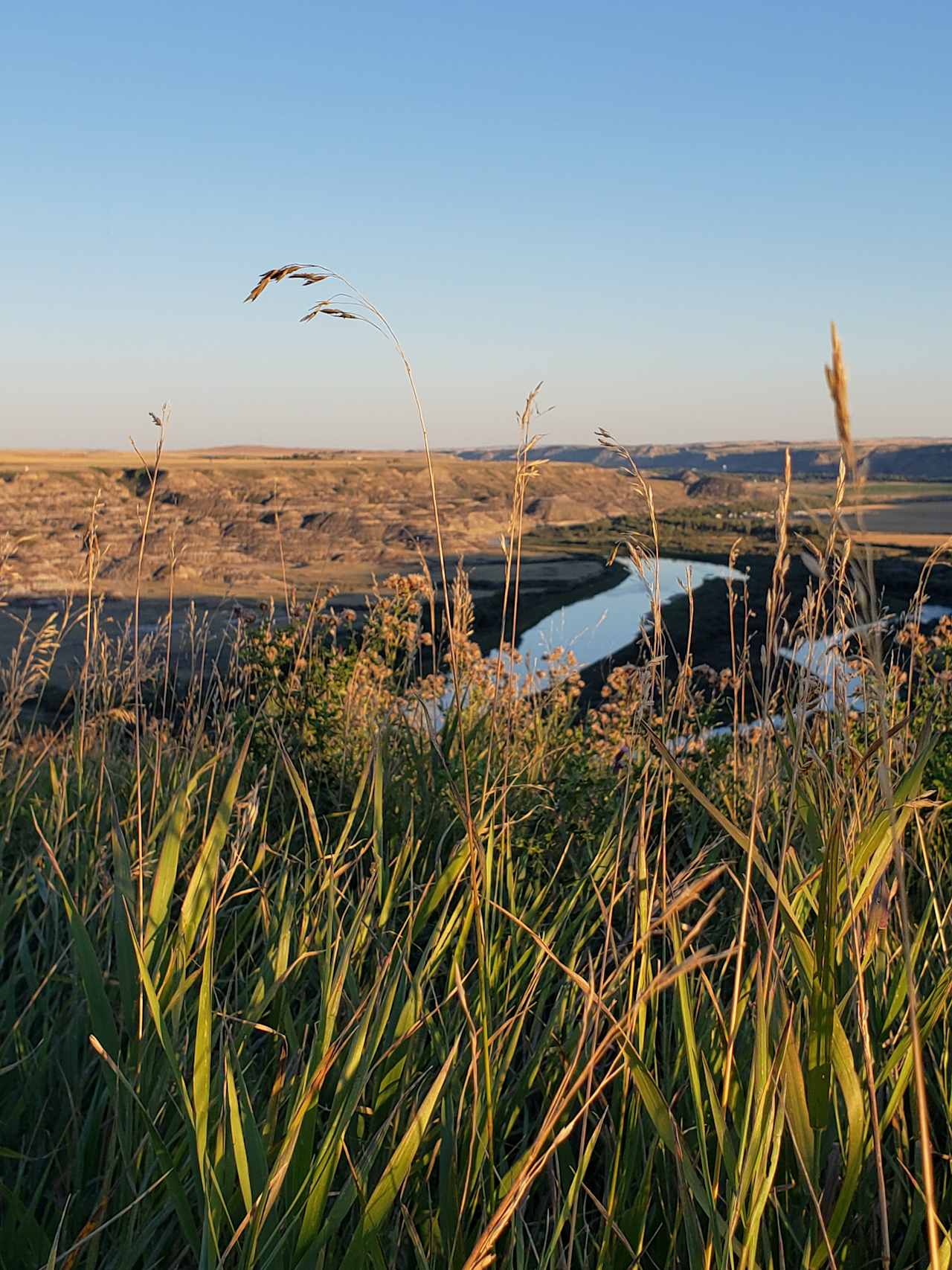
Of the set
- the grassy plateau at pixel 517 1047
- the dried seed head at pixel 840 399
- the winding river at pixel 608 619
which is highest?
the dried seed head at pixel 840 399

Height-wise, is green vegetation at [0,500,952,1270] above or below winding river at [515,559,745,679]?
above

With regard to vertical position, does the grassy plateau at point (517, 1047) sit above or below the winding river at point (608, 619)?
above

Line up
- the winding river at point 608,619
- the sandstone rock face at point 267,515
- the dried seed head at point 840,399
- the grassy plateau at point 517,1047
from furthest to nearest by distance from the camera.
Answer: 1. the sandstone rock face at point 267,515
2. the winding river at point 608,619
3. the grassy plateau at point 517,1047
4. the dried seed head at point 840,399

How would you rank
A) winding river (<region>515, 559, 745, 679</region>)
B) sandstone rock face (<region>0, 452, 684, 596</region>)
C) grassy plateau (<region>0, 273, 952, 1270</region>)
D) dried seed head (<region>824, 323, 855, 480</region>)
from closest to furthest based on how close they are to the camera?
dried seed head (<region>824, 323, 855, 480</region>), grassy plateau (<region>0, 273, 952, 1270</region>), winding river (<region>515, 559, 745, 679</region>), sandstone rock face (<region>0, 452, 684, 596</region>)

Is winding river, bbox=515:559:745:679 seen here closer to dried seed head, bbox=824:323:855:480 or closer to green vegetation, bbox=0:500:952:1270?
green vegetation, bbox=0:500:952:1270

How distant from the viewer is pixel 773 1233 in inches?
51.5

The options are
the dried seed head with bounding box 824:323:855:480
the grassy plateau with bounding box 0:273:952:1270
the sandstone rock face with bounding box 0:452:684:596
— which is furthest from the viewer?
the sandstone rock face with bounding box 0:452:684:596

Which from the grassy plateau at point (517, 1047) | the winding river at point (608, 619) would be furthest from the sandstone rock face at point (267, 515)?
the grassy plateau at point (517, 1047)

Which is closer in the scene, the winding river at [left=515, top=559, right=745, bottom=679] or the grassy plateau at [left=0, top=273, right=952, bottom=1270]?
the grassy plateau at [left=0, top=273, right=952, bottom=1270]

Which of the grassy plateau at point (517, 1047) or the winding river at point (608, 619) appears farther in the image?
the winding river at point (608, 619)

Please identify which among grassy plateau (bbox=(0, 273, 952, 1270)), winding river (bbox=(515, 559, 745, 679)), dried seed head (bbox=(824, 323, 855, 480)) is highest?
dried seed head (bbox=(824, 323, 855, 480))

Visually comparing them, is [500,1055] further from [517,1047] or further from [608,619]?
[608,619]

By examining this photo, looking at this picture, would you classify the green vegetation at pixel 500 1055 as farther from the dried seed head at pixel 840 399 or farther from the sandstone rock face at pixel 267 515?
the sandstone rock face at pixel 267 515

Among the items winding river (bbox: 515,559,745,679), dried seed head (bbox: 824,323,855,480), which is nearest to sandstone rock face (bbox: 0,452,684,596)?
winding river (bbox: 515,559,745,679)
